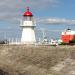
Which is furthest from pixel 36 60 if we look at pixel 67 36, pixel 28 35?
pixel 67 36

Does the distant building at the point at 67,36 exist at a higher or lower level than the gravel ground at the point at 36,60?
higher

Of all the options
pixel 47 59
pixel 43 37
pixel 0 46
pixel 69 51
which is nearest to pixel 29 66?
pixel 47 59

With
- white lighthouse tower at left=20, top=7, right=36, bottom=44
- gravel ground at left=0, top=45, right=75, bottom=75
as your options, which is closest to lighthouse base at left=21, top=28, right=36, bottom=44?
white lighthouse tower at left=20, top=7, right=36, bottom=44

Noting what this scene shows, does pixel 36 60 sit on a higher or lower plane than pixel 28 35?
lower

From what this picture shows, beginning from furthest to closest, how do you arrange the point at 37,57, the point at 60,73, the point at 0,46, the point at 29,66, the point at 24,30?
the point at 24,30, the point at 0,46, the point at 37,57, the point at 29,66, the point at 60,73

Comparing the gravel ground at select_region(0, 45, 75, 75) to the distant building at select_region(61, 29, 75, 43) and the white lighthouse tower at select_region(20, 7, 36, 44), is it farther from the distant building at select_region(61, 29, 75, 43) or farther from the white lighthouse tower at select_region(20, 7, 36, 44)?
the distant building at select_region(61, 29, 75, 43)

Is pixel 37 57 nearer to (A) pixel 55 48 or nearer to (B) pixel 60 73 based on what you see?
(A) pixel 55 48

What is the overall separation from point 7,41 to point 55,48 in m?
15.7

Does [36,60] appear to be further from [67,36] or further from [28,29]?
[67,36]

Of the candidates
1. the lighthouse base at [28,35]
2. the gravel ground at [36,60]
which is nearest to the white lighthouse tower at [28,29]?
the lighthouse base at [28,35]

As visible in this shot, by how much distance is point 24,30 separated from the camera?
6444 cm

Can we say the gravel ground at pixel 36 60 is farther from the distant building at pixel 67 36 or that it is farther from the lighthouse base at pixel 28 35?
the distant building at pixel 67 36

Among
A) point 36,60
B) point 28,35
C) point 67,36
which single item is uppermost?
point 28,35

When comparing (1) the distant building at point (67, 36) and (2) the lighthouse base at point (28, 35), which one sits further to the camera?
(1) the distant building at point (67, 36)
